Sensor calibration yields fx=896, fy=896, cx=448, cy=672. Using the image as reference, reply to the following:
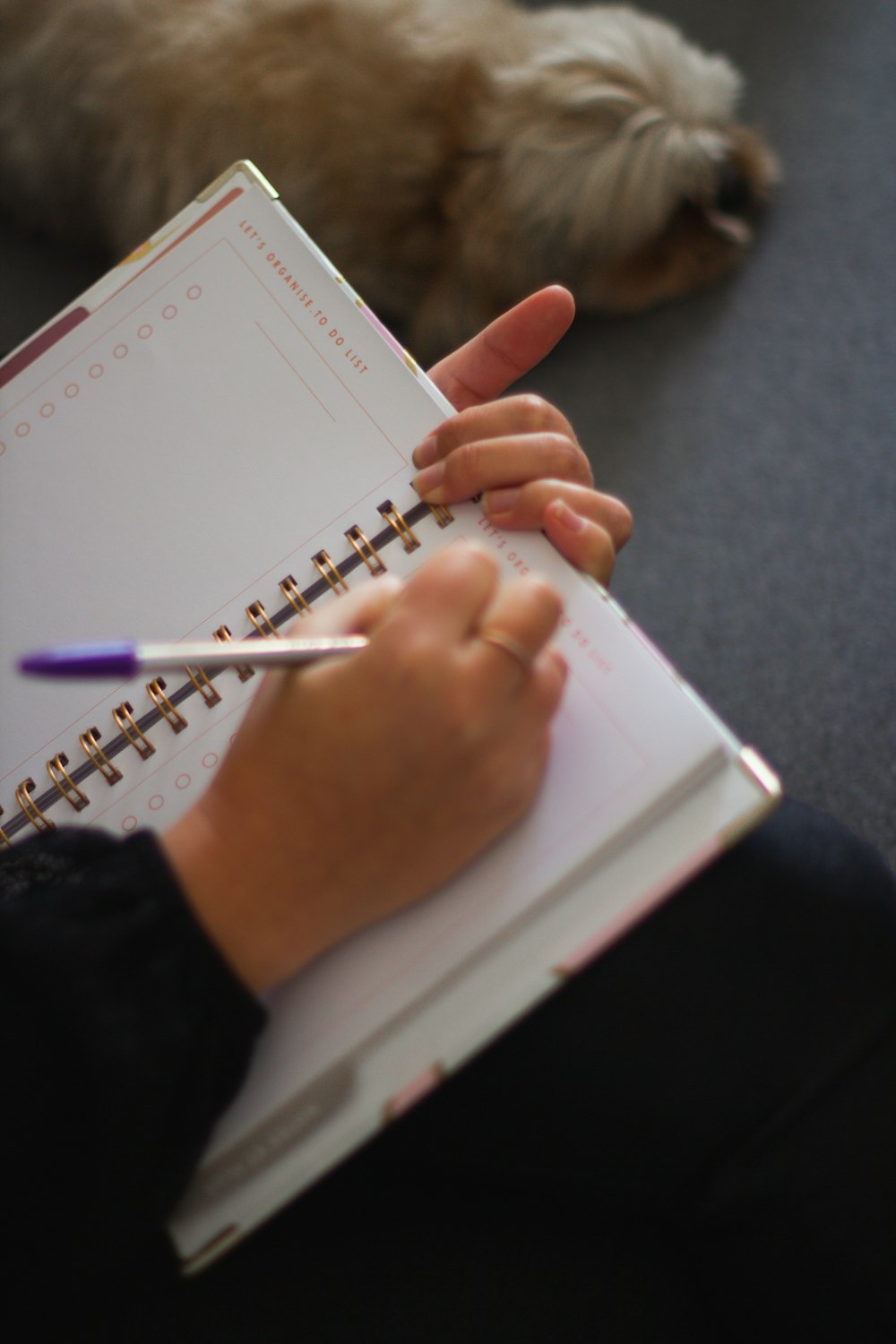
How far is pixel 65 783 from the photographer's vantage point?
0.43 metres

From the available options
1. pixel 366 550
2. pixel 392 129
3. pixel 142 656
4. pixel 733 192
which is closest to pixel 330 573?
pixel 366 550

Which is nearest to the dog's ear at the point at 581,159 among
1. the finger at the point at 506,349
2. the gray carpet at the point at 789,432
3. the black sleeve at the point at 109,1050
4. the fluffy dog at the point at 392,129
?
the fluffy dog at the point at 392,129

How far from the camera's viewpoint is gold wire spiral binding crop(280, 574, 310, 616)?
1.40ft

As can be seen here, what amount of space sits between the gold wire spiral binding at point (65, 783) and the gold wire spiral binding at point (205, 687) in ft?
0.25

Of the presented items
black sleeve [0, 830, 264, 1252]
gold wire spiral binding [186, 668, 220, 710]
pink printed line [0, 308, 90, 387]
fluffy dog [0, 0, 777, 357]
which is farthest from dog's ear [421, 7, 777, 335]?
black sleeve [0, 830, 264, 1252]

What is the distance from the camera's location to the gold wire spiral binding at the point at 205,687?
0.42m

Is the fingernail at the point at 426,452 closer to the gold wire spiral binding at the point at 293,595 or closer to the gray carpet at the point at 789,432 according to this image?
the gold wire spiral binding at the point at 293,595

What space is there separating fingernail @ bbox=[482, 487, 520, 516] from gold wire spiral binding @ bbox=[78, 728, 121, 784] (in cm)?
22

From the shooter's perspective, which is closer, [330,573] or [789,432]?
[330,573]

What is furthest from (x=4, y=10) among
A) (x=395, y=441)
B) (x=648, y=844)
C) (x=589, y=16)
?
(x=648, y=844)

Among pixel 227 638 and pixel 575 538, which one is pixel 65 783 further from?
pixel 575 538

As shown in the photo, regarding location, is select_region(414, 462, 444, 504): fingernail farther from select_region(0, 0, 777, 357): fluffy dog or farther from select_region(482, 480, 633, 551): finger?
select_region(0, 0, 777, 357): fluffy dog

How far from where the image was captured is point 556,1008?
0.41 meters

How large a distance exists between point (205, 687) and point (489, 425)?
0.19 meters
